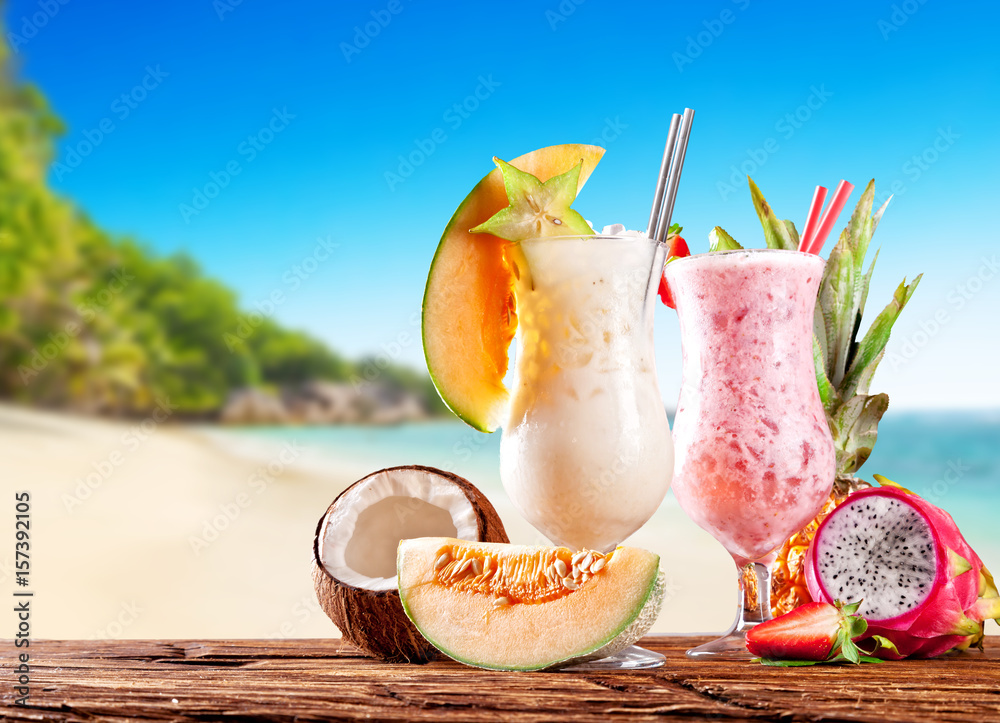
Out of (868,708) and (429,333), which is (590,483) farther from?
(868,708)

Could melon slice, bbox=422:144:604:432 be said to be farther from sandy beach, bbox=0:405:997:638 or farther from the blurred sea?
sandy beach, bbox=0:405:997:638

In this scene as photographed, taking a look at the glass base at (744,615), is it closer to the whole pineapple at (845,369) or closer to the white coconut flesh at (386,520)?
the whole pineapple at (845,369)

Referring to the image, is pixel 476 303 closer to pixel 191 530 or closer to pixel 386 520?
pixel 386 520

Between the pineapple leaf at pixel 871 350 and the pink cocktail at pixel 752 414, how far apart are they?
242 mm

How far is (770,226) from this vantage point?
1.80m

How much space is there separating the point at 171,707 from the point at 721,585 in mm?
7089

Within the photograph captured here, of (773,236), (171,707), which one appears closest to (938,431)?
(773,236)

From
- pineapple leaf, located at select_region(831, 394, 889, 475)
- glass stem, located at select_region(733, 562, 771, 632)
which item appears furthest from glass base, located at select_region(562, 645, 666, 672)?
pineapple leaf, located at select_region(831, 394, 889, 475)

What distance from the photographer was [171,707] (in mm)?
959

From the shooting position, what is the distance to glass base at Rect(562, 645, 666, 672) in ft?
3.94

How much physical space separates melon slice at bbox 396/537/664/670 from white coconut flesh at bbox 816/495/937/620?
393 mm

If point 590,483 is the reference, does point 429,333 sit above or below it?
above

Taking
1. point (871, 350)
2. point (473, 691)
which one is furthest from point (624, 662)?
point (871, 350)

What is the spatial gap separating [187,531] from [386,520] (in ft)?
27.8
